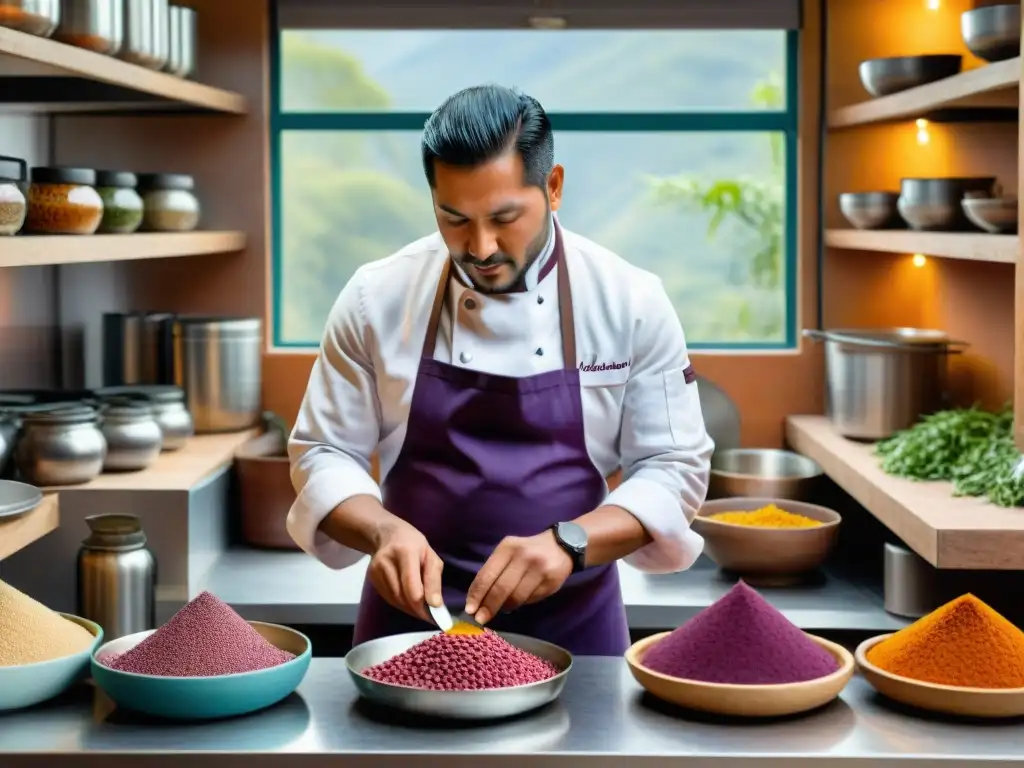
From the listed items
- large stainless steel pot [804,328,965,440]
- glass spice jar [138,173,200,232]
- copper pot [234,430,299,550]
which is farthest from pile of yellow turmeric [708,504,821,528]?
glass spice jar [138,173,200,232]

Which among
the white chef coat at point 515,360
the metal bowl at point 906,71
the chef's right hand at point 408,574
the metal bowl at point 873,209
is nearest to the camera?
the chef's right hand at point 408,574

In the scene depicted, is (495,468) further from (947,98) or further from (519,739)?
(947,98)

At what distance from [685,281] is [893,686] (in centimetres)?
300

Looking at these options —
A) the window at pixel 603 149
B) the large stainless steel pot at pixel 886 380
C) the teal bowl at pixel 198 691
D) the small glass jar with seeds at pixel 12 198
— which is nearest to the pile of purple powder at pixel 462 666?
the teal bowl at pixel 198 691

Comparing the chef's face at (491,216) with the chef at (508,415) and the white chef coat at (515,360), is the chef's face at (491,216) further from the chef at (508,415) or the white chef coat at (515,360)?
the white chef coat at (515,360)

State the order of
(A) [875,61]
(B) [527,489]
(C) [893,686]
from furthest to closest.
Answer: (A) [875,61]
(B) [527,489]
(C) [893,686]

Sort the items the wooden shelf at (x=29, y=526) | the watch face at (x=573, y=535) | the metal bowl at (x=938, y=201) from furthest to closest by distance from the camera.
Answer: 1. the metal bowl at (x=938, y=201)
2. the wooden shelf at (x=29, y=526)
3. the watch face at (x=573, y=535)

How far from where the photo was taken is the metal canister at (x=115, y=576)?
10.5ft

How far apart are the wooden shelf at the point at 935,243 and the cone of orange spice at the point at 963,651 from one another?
127cm

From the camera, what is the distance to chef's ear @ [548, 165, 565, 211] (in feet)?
7.66

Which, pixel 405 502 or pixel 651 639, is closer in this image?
pixel 651 639

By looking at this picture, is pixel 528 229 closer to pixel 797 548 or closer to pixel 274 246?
pixel 797 548

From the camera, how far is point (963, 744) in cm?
179

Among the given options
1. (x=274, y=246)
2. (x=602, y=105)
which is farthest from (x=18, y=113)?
(x=602, y=105)
